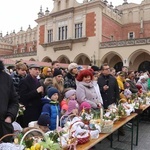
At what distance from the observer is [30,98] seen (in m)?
3.77

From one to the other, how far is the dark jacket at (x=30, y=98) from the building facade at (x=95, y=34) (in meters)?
16.8

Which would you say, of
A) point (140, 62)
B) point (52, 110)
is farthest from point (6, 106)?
point (140, 62)

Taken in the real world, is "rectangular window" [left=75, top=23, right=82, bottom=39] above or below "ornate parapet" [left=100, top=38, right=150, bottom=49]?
above

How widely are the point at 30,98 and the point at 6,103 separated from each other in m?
1.42

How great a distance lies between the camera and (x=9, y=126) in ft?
7.64

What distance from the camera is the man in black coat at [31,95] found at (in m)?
3.75

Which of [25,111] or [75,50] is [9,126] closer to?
[25,111]

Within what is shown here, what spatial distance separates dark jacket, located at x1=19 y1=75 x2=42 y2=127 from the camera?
3.76m

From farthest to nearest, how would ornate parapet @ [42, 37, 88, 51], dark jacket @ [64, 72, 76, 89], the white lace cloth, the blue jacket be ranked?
ornate parapet @ [42, 37, 88, 51]
dark jacket @ [64, 72, 76, 89]
the blue jacket
the white lace cloth

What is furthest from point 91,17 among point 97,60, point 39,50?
point 39,50

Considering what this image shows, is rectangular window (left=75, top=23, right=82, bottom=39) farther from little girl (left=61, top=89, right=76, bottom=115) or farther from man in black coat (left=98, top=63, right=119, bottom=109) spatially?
little girl (left=61, top=89, right=76, bottom=115)

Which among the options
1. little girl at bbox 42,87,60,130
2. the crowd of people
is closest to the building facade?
the crowd of people

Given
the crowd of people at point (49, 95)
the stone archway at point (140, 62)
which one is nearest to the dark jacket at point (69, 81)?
the crowd of people at point (49, 95)

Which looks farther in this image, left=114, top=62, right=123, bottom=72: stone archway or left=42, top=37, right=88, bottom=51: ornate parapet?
left=114, top=62, right=123, bottom=72: stone archway
